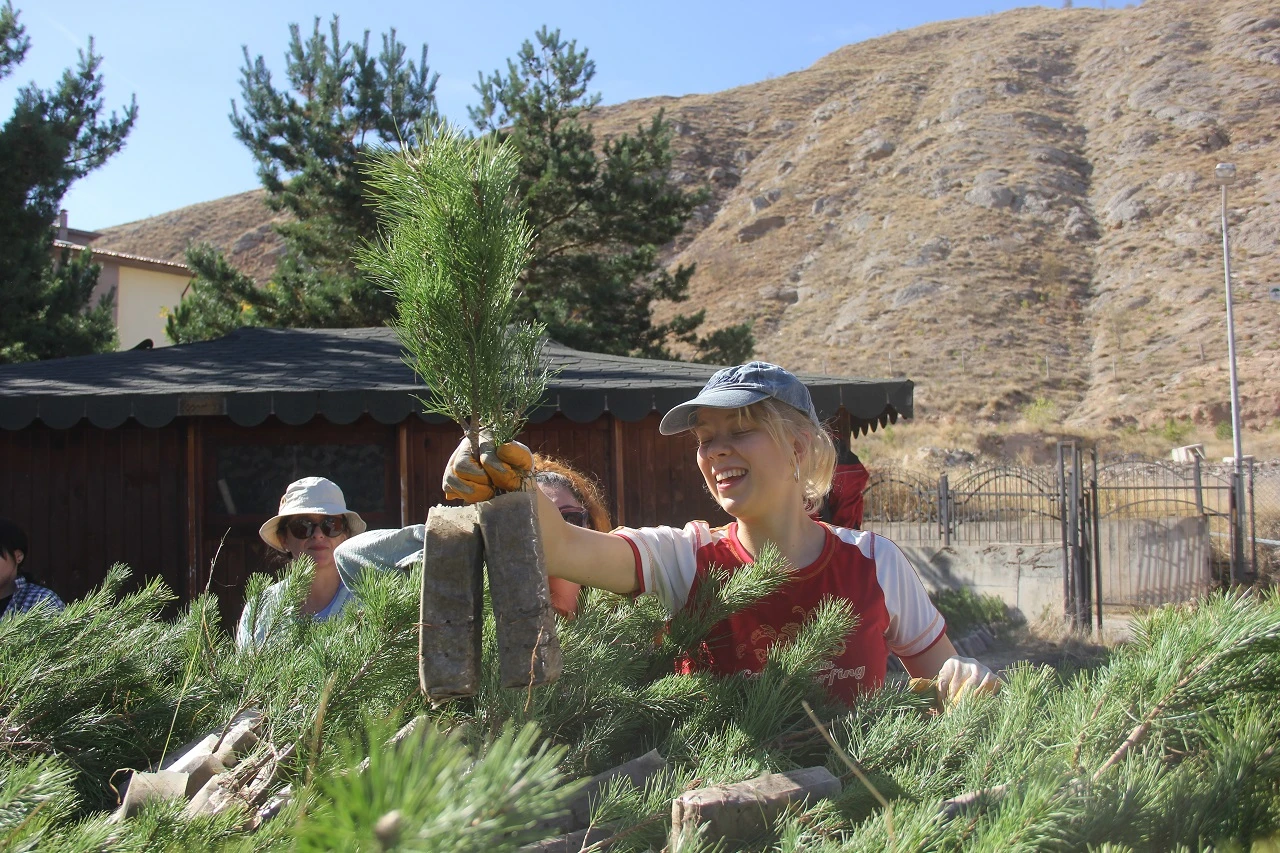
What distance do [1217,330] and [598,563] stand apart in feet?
122

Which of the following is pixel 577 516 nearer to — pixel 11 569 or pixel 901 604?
pixel 901 604

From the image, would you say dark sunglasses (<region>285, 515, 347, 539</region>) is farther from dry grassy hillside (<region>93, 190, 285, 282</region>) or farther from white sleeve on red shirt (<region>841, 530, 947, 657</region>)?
dry grassy hillside (<region>93, 190, 285, 282</region>)

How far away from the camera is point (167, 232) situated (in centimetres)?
6106

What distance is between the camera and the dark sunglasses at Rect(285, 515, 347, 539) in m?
3.29

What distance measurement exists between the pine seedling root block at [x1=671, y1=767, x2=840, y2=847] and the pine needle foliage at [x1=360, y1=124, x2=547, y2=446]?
51cm

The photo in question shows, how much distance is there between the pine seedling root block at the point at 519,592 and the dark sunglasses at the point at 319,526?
91.4 inches

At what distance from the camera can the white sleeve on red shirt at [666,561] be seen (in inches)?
70.9

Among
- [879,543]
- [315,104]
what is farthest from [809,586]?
[315,104]

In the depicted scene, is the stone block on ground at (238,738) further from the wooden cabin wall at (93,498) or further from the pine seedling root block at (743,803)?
the wooden cabin wall at (93,498)

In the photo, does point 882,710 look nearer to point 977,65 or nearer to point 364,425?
point 364,425

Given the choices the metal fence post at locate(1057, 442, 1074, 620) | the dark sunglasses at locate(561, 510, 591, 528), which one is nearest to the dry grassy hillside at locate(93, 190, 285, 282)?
the metal fence post at locate(1057, 442, 1074, 620)

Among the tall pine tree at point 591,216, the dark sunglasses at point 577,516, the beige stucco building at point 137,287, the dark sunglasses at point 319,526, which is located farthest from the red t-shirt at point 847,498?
the beige stucco building at point 137,287

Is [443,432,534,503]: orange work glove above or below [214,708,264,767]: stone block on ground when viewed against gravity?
above

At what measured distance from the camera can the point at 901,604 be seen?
2047mm
